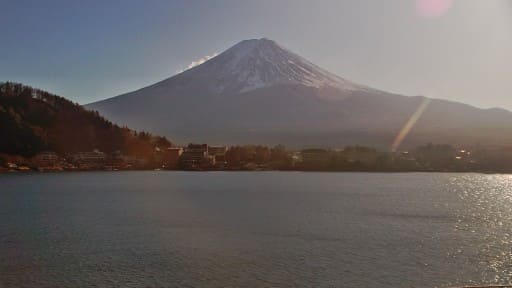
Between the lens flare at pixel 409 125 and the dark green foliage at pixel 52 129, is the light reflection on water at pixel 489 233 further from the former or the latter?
the lens flare at pixel 409 125

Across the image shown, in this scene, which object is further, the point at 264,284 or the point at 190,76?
the point at 190,76

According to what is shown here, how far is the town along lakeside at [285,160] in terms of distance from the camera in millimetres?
46750

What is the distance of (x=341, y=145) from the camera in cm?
5975

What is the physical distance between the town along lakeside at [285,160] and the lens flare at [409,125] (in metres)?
7.22

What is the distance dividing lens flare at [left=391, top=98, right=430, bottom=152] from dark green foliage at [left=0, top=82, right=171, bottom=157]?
23.9m

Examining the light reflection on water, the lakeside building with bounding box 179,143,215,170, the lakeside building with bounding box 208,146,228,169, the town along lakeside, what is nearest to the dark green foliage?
the town along lakeside

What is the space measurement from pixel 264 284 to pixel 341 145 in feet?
172

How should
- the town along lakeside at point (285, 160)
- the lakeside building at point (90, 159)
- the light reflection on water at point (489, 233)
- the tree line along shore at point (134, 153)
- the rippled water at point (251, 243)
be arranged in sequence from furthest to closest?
the lakeside building at point (90, 159)
the town along lakeside at point (285, 160)
the tree line along shore at point (134, 153)
the light reflection on water at point (489, 233)
the rippled water at point (251, 243)

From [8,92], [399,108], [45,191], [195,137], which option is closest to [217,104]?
[195,137]

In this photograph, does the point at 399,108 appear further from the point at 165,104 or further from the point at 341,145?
the point at 165,104

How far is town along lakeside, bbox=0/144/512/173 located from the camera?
46750 mm

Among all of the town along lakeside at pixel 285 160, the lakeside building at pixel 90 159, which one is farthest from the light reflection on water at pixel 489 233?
the lakeside building at pixel 90 159

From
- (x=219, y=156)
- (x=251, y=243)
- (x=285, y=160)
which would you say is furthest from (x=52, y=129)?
(x=251, y=243)

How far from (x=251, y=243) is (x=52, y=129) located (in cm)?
4239
